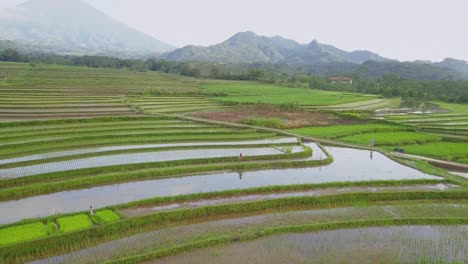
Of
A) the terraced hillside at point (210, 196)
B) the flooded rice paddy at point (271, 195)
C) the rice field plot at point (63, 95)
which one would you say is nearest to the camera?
the terraced hillside at point (210, 196)

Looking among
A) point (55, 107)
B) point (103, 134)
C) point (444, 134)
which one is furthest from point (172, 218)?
point (444, 134)

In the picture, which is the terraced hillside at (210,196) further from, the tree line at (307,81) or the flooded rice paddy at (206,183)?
the tree line at (307,81)

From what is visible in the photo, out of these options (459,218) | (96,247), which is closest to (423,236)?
(459,218)

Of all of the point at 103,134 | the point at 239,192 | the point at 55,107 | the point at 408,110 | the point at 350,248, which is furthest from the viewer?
the point at 408,110

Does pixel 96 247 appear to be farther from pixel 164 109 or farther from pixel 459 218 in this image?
pixel 164 109

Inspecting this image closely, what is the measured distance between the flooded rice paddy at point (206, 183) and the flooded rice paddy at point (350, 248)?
385 cm

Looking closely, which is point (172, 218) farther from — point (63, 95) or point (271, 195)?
point (63, 95)

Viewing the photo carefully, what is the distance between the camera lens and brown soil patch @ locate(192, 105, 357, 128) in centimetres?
2583

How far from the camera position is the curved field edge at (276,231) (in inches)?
320

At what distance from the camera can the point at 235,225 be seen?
1009 cm

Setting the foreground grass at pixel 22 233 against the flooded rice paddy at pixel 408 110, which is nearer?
the foreground grass at pixel 22 233

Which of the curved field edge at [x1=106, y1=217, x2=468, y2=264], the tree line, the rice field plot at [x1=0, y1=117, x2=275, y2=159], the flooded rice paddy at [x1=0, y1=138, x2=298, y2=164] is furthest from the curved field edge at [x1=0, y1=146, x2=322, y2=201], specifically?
the tree line

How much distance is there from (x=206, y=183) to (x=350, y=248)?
19.4 feet

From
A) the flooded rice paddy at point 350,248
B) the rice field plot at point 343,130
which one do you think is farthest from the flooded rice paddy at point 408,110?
the flooded rice paddy at point 350,248
